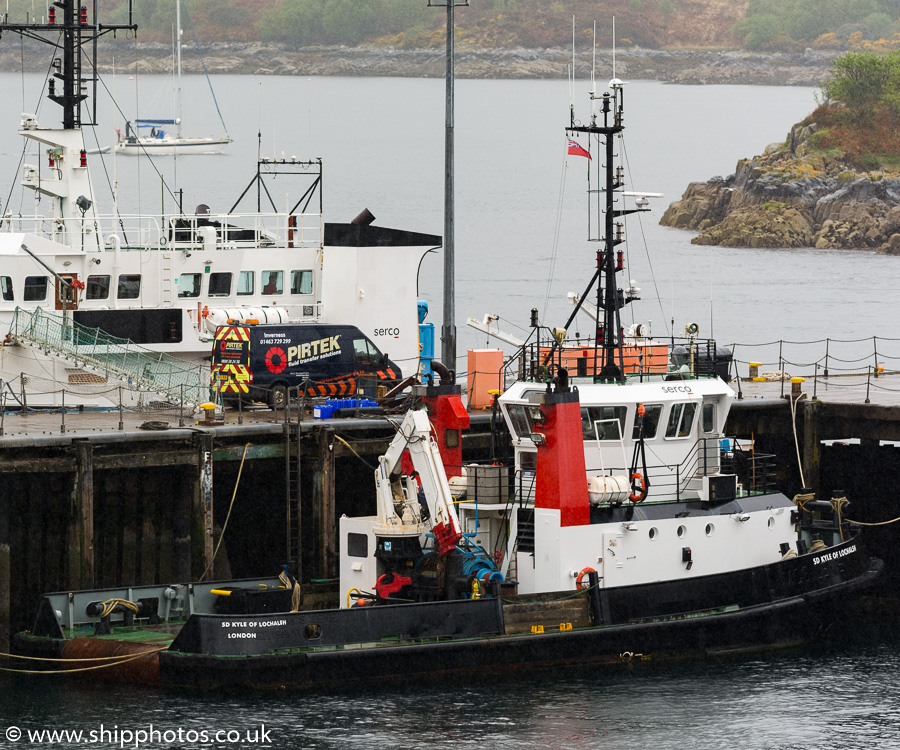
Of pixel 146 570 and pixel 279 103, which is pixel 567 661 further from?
pixel 279 103

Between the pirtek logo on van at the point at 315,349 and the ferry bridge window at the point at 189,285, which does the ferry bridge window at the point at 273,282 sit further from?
the pirtek logo on van at the point at 315,349

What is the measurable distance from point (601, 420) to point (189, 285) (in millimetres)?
10756

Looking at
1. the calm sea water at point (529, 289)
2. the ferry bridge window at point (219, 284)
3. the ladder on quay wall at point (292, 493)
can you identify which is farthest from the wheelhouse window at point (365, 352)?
the calm sea water at point (529, 289)

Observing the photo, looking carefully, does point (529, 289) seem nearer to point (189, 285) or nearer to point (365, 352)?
point (189, 285)

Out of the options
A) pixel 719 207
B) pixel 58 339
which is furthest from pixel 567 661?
pixel 719 207

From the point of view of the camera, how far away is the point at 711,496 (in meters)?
25.3

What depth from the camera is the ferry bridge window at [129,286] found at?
104ft

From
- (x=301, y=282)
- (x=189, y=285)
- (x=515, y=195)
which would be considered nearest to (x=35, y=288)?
(x=189, y=285)

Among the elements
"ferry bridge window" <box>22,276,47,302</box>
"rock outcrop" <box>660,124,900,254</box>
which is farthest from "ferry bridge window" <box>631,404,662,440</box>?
"rock outcrop" <box>660,124,900,254</box>

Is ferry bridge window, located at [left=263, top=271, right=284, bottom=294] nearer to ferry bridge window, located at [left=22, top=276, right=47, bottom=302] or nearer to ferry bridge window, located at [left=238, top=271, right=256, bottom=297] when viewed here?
ferry bridge window, located at [left=238, top=271, right=256, bottom=297]

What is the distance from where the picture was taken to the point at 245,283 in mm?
32625

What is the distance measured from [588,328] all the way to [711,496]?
35156 mm

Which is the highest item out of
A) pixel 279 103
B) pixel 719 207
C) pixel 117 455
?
pixel 279 103

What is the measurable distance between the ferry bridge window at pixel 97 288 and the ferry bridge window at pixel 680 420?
12.1m
